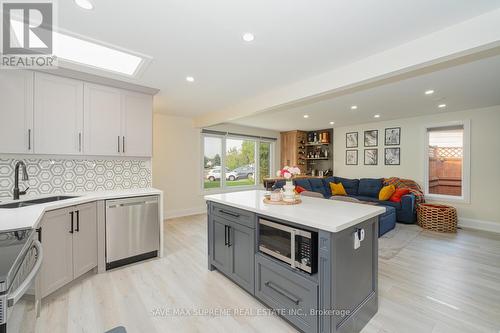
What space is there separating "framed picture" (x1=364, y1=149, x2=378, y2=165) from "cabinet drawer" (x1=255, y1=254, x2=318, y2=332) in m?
5.36

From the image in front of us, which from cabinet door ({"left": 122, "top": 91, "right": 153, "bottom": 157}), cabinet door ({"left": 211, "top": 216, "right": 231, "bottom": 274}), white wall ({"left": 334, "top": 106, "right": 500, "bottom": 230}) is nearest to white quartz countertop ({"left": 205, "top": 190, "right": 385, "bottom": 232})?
cabinet door ({"left": 211, "top": 216, "right": 231, "bottom": 274})

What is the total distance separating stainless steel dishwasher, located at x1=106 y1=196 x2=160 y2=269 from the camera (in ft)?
8.48

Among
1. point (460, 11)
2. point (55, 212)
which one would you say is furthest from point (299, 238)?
point (55, 212)

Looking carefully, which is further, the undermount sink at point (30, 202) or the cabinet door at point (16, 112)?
the cabinet door at point (16, 112)

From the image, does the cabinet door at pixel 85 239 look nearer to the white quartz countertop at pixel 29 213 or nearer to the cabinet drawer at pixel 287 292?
the white quartz countertop at pixel 29 213

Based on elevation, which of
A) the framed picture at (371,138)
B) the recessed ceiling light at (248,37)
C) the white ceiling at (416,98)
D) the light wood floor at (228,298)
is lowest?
the light wood floor at (228,298)

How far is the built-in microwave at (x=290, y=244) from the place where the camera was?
1529mm

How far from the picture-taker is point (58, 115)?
8.36 ft

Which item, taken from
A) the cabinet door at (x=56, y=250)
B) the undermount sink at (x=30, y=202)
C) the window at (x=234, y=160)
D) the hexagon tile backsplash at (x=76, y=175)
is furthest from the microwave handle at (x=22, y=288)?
the window at (x=234, y=160)

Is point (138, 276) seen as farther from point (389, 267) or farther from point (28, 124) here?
point (389, 267)

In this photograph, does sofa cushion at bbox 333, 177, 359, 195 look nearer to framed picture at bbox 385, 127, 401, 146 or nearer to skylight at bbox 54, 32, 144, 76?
framed picture at bbox 385, 127, 401, 146

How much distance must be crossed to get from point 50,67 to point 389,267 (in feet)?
15.7

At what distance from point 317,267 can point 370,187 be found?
4.81 meters

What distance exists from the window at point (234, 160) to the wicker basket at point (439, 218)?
432 cm
